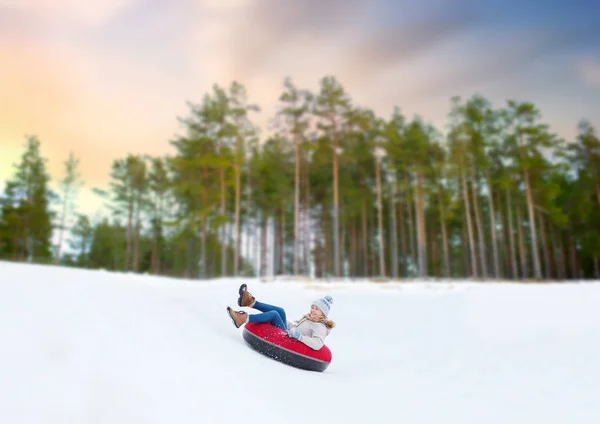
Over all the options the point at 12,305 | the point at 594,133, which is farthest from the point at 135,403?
the point at 594,133

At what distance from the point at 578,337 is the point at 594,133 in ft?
107

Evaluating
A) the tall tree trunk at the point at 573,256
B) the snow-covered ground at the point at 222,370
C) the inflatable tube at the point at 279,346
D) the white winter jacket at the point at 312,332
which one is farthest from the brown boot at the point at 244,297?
the tall tree trunk at the point at 573,256

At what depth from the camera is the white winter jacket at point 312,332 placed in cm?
514

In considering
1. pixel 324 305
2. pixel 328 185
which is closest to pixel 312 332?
pixel 324 305

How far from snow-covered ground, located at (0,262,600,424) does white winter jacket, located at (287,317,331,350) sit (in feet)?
1.35

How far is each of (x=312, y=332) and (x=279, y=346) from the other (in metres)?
0.53

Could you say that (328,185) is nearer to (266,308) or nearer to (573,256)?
(573,256)

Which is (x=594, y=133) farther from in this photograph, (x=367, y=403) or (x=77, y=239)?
(x=77, y=239)

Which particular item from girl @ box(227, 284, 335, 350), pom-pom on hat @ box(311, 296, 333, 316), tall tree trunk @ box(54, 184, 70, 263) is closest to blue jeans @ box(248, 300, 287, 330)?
girl @ box(227, 284, 335, 350)

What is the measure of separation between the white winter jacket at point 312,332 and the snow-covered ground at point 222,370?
41cm

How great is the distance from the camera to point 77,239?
159 feet

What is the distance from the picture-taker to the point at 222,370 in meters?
4.05

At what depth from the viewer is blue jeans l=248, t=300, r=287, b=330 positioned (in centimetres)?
520

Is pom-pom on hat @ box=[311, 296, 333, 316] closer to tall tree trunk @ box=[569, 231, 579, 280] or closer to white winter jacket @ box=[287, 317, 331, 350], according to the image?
white winter jacket @ box=[287, 317, 331, 350]
